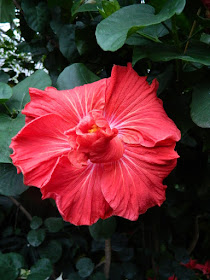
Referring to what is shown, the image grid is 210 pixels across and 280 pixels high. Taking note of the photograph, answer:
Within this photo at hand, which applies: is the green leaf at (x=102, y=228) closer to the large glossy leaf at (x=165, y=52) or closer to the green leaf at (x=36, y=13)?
the large glossy leaf at (x=165, y=52)

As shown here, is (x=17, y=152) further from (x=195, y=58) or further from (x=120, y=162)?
(x=195, y=58)

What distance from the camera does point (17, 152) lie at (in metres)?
0.52

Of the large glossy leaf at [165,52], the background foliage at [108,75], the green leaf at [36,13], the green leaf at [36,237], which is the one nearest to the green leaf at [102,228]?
the background foliage at [108,75]

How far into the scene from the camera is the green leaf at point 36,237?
106cm

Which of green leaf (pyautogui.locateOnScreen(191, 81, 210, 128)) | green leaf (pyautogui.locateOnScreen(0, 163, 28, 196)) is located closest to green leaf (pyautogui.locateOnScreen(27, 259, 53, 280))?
green leaf (pyautogui.locateOnScreen(0, 163, 28, 196))

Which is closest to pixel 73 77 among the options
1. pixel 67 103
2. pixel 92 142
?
pixel 67 103

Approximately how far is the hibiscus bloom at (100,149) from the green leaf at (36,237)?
23.0 inches

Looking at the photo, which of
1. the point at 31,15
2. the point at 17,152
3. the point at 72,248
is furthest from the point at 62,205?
the point at 72,248

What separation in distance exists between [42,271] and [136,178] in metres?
0.64

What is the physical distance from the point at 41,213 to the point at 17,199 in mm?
128

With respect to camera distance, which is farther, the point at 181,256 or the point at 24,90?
the point at 181,256

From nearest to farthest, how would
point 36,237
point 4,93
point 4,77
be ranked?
1. point 4,93
2. point 4,77
3. point 36,237

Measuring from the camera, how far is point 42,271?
978mm

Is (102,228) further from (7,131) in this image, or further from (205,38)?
(205,38)
